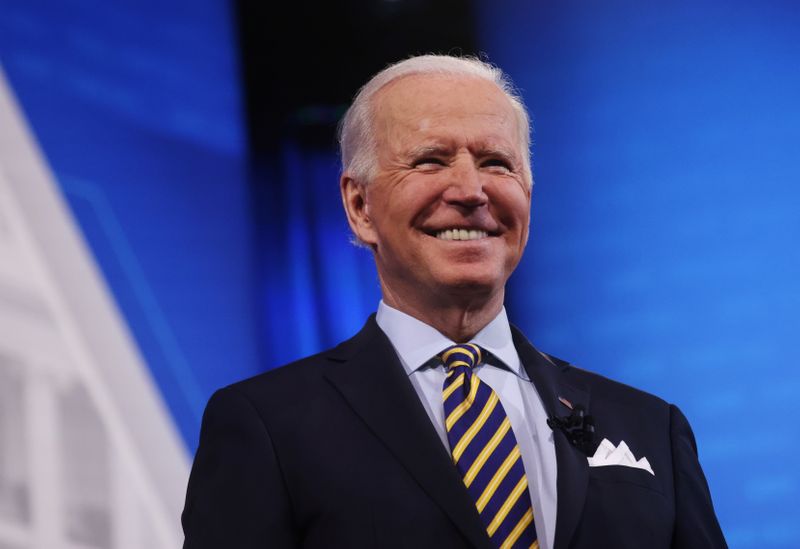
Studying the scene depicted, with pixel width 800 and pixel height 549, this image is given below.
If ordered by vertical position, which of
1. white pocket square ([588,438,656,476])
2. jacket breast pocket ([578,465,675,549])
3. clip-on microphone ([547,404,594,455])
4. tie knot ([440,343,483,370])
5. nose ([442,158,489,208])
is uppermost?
nose ([442,158,489,208])

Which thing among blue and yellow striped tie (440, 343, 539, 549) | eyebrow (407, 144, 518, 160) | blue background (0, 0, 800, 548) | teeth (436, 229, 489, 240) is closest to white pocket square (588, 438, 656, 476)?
blue and yellow striped tie (440, 343, 539, 549)

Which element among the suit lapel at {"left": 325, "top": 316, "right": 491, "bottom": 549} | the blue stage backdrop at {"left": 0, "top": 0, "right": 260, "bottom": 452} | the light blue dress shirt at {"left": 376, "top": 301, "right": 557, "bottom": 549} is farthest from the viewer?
the blue stage backdrop at {"left": 0, "top": 0, "right": 260, "bottom": 452}

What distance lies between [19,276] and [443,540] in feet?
5.30

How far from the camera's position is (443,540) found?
139 centimetres

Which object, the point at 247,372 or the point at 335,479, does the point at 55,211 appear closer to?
the point at 247,372

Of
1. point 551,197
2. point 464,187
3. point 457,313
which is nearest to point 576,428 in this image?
point 457,313

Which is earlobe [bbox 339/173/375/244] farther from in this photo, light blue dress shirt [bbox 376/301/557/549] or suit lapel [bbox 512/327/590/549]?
suit lapel [bbox 512/327/590/549]

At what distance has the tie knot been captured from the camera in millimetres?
1590

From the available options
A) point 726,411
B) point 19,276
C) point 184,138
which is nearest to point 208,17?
point 184,138

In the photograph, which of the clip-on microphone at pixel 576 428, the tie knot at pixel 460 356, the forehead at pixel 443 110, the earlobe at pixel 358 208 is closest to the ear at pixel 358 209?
the earlobe at pixel 358 208

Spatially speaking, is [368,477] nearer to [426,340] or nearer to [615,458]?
[426,340]

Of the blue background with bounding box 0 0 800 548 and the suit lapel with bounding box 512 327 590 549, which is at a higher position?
the blue background with bounding box 0 0 800 548

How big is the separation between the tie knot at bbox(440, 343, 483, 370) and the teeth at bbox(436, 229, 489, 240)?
6.5 inches

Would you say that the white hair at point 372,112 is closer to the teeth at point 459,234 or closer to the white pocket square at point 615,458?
the teeth at point 459,234
